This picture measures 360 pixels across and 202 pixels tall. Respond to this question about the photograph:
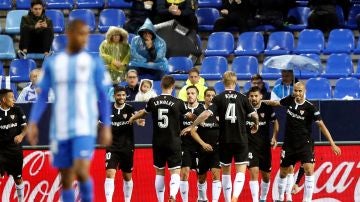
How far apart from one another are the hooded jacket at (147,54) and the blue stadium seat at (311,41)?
9.51ft

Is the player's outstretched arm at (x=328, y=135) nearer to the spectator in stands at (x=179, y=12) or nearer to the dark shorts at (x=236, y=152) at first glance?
the dark shorts at (x=236, y=152)

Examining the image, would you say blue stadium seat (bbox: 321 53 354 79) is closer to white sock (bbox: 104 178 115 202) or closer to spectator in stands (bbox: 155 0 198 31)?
spectator in stands (bbox: 155 0 198 31)

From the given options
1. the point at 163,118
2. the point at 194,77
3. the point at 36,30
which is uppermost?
the point at 36,30

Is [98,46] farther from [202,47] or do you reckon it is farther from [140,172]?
[140,172]

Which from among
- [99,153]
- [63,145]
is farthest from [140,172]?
[63,145]

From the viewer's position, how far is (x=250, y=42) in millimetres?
21391

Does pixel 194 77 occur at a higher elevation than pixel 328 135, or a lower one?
higher

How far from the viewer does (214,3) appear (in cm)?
2248

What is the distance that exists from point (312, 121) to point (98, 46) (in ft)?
19.2

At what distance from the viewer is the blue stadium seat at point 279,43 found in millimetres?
21094

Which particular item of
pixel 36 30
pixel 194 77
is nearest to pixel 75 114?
pixel 194 77

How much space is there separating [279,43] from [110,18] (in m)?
3.47

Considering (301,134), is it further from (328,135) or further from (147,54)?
(147,54)

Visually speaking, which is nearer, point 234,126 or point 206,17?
point 234,126
